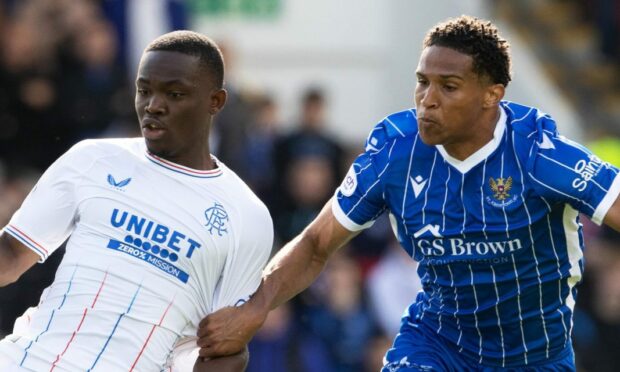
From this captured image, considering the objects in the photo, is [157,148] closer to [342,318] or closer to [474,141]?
[474,141]

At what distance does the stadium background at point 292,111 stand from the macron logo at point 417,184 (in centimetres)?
402

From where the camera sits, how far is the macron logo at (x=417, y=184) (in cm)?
616

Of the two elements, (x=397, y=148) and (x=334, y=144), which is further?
(x=334, y=144)

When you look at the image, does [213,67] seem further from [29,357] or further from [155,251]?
[29,357]

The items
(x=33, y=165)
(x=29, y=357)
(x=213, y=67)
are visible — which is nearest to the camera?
(x=29, y=357)

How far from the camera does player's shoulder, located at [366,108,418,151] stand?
6223 mm

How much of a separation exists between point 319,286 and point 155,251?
542cm

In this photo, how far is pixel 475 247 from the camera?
610 centimetres

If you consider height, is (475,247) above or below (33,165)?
above

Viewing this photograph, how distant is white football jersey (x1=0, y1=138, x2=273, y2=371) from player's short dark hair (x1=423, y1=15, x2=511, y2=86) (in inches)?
43.6

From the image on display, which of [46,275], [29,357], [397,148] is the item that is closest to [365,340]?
[46,275]

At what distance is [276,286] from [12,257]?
3.96 feet

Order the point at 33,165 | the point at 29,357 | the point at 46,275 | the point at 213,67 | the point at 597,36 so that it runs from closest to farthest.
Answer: the point at 29,357 → the point at 213,67 → the point at 46,275 → the point at 33,165 → the point at 597,36

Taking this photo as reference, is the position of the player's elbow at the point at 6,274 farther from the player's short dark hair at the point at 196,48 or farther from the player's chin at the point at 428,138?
the player's chin at the point at 428,138
